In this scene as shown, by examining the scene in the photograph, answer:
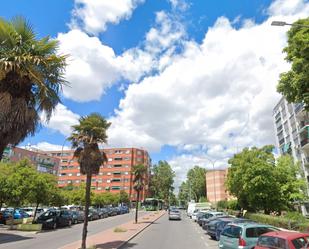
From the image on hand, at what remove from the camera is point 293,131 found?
183 feet

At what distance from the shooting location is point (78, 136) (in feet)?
64.7

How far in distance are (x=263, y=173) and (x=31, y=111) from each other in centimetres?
3241

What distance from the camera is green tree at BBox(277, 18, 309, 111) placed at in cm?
1348

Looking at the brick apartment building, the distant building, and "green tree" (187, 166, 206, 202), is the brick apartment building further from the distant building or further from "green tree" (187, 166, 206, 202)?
"green tree" (187, 166, 206, 202)

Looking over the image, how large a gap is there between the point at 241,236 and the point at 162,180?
11951 centimetres

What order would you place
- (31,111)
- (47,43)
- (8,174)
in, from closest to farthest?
(31,111)
(47,43)
(8,174)

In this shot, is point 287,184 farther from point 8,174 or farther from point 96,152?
point 8,174

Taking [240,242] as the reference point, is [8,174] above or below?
above

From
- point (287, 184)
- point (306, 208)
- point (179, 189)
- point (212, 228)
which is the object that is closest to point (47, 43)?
point (212, 228)

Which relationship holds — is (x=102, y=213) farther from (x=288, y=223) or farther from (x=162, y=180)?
(x=162, y=180)

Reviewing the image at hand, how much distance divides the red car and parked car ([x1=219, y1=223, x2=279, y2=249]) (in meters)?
2.82

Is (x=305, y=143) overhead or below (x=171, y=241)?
overhead

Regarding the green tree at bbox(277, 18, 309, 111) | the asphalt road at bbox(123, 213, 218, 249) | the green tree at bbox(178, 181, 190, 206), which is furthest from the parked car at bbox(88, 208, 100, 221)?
the green tree at bbox(178, 181, 190, 206)

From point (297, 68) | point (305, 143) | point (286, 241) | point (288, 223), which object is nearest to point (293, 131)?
point (305, 143)
